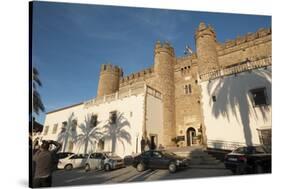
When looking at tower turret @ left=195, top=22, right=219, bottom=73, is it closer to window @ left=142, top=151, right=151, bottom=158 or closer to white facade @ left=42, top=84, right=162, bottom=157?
white facade @ left=42, top=84, right=162, bottom=157

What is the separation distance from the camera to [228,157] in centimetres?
788

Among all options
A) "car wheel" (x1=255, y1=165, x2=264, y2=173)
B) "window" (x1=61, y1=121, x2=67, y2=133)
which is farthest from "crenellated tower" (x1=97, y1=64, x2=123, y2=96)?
"car wheel" (x1=255, y1=165, x2=264, y2=173)

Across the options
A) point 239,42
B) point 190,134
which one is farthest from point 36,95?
point 239,42

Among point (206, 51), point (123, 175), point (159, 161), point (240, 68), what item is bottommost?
point (123, 175)

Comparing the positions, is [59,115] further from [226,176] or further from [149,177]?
[226,176]

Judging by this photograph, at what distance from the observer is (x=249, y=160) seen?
739cm

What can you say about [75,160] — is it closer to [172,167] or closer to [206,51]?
[172,167]

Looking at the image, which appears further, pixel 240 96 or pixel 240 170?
pixel 240 96

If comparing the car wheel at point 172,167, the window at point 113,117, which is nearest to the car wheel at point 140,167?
the car wheel at point 172,167

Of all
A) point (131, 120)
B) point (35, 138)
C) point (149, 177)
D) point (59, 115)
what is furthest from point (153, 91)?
point (35, 138)

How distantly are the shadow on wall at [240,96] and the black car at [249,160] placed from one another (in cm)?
52

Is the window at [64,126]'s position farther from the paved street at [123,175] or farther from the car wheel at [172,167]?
the car wheel at [172,167]

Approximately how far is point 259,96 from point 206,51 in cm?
587

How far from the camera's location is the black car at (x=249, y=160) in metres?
7.34
